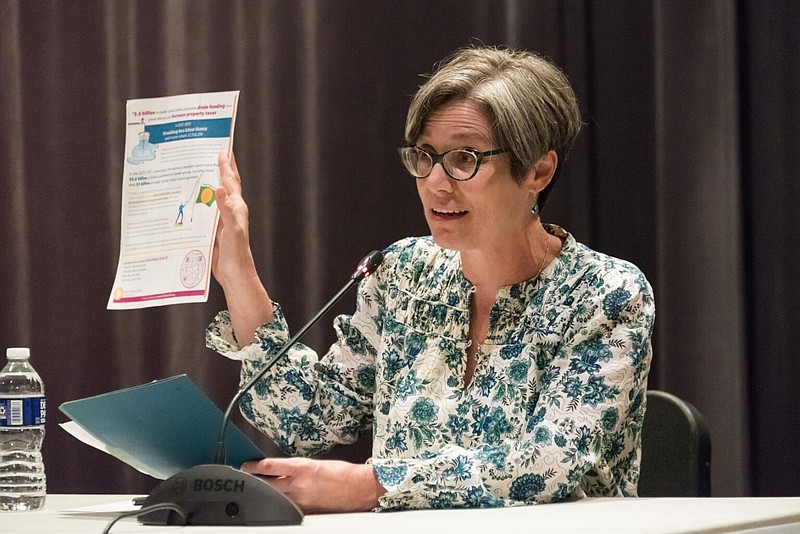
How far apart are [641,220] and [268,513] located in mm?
1567

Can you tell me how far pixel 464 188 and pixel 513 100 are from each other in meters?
0.18

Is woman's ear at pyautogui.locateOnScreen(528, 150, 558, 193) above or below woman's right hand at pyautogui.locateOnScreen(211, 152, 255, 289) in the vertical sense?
above

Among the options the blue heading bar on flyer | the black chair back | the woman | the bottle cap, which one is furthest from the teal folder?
the black chair back

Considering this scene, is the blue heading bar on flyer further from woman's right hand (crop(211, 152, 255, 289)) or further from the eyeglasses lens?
the eyeglasses lens

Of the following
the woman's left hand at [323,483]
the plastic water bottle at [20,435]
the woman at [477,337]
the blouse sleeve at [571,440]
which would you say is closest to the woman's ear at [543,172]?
the woman at [477,337]

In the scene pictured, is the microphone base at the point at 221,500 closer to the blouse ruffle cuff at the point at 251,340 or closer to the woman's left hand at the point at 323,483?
the woman's left hand at the point at 323,483

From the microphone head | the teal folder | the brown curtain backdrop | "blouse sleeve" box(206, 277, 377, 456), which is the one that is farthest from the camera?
the brown curtain backdrop

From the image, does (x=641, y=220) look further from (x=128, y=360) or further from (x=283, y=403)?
(x=128, y=360)

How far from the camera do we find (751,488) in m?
2.56

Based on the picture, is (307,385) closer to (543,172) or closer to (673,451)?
(543,172)

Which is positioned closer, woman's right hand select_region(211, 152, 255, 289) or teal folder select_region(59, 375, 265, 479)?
teal folder select_region(59, 375, 265, 479)

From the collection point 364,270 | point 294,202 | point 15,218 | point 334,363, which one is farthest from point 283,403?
point 15,218

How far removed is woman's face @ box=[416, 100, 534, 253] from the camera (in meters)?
1.92

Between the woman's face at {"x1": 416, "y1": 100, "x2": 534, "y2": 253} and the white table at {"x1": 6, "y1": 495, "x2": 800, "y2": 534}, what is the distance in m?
0.50
